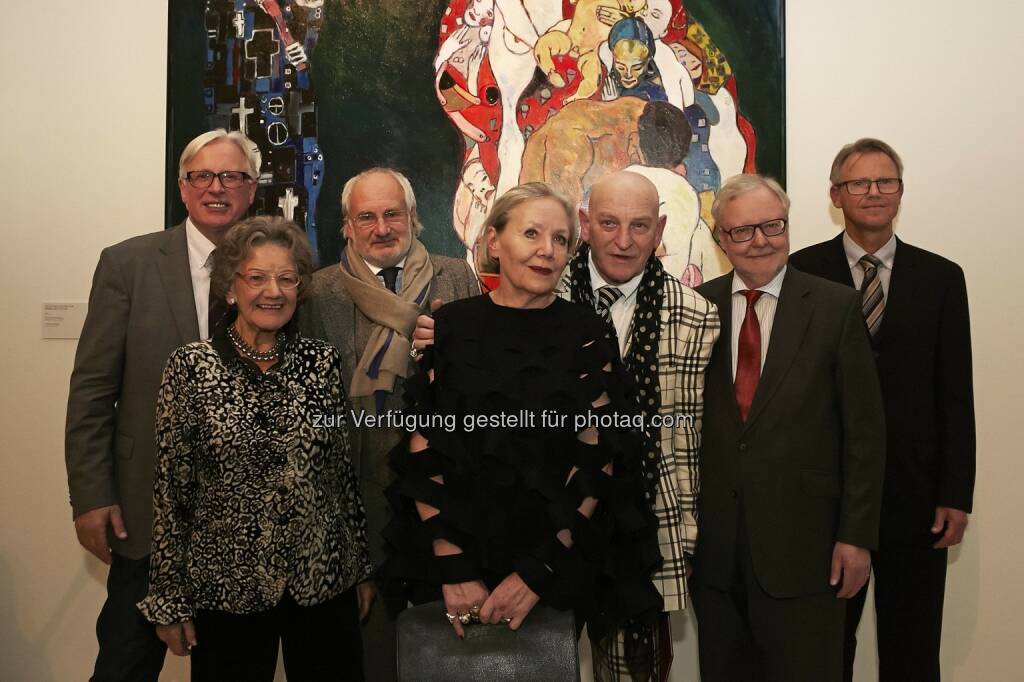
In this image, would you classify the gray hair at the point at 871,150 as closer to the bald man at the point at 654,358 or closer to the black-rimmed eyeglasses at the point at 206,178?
the bald man at the point at 654,358

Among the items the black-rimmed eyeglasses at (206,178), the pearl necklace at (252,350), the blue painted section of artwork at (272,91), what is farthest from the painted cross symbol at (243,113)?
the pearl necklace at (252,350)

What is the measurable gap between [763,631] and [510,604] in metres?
0.78

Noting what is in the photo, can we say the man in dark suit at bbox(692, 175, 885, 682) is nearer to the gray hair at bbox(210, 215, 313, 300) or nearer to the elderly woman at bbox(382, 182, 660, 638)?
the elderly woman at bbox(382, 182, 660, 638)

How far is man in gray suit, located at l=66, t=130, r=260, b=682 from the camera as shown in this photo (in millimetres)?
2256

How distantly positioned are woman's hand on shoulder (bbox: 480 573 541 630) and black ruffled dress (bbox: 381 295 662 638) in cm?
3

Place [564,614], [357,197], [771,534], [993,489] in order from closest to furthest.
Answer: [564,614]
[771,534]
[357,197]
[993,489]

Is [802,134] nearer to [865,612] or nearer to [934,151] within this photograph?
[934,151]

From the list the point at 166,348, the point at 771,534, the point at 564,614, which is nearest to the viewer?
the point at 564,614

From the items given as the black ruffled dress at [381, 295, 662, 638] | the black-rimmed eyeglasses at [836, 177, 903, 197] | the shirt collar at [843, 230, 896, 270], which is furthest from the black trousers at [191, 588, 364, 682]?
the black-rimmed eyeglasses at [836, 177, 903, 197]

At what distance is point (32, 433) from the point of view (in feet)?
10.7

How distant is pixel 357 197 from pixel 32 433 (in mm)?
1900

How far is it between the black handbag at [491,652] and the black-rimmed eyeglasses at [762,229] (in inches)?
46.4

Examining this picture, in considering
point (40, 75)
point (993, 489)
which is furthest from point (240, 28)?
point (993, 489)

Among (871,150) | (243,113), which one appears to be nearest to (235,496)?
(243,113)
